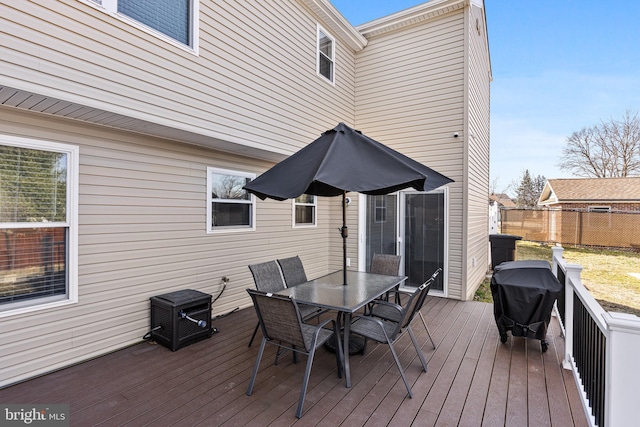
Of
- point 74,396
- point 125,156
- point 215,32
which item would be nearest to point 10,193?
point 125,156

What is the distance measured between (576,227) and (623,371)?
15497 mm

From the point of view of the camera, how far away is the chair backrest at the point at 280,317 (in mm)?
2463

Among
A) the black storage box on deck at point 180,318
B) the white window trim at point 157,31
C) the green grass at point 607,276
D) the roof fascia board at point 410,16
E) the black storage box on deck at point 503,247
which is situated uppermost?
the roof fascia board at point 410,16

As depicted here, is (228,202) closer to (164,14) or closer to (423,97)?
(164,14)

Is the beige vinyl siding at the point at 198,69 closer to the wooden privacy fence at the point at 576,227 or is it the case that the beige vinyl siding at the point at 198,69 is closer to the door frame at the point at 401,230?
the door frame at the point at 401,230

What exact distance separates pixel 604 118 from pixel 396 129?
22.9 metres

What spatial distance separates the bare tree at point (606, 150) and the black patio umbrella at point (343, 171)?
2482cm

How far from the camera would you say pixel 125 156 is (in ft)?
12.0

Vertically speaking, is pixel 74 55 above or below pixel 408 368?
above

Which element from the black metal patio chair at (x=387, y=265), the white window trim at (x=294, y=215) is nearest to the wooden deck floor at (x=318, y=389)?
the black metal patio chair at (x=387, y=265)

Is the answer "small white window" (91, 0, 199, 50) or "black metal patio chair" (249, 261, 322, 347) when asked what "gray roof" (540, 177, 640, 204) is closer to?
"black metal patio chair" (249, 261, 322, 347)

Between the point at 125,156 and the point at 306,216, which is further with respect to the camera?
the point at 306,216

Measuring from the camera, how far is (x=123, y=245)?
3658 mm

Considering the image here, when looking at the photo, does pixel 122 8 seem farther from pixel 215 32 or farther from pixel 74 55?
pixel 215 32
